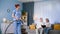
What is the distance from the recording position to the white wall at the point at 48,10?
310 inches

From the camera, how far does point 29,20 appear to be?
8562mm

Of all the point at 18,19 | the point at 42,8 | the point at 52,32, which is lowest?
the point at 52,32

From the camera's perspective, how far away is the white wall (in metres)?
7.88

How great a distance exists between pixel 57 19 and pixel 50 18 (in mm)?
338

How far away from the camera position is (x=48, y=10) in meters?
8.09

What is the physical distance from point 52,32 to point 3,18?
2831 millimetres

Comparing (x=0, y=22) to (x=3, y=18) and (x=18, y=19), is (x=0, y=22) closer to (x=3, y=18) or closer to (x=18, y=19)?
(x=3, y=18)

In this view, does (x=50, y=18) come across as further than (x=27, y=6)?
No

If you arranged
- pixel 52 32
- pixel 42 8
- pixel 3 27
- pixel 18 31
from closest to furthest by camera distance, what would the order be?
pixel 18 31, pixel 52 32, pixel 3 27, pixel 42 8

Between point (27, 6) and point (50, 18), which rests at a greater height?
point (27, 6)

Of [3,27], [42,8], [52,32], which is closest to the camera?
[52,32]

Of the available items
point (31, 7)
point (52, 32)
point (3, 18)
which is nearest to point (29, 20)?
point (31, 7)

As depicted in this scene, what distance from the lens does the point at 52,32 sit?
20.0ft

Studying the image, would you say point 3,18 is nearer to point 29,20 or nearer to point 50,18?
point 29,20
